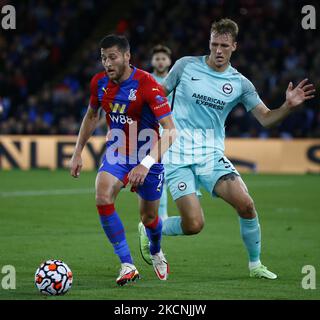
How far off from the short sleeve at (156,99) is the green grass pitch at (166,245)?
62.2 inches

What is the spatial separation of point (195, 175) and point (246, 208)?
64cm

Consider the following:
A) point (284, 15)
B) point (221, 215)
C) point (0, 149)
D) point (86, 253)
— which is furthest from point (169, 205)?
point (284, 15)

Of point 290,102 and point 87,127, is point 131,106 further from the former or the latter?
point 290,102

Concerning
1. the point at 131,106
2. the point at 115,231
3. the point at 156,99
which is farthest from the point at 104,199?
the point at 156,99

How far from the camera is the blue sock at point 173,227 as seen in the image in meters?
8.80

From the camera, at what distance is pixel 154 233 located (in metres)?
8.77

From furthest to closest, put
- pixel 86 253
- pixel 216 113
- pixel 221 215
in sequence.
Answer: pixel 221 215, pixel 86 253, pixel 216 113

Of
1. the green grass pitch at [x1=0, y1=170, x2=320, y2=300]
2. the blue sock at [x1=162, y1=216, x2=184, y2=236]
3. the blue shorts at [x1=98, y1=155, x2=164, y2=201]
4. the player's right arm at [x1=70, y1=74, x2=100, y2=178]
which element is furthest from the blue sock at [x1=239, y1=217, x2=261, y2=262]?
the player's right arm at [x1=70, y1=74, x2=100, y2=178]

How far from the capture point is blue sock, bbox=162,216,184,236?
880 cm

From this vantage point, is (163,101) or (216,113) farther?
(216,113)

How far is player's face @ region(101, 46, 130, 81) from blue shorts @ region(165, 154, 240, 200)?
1.24m
